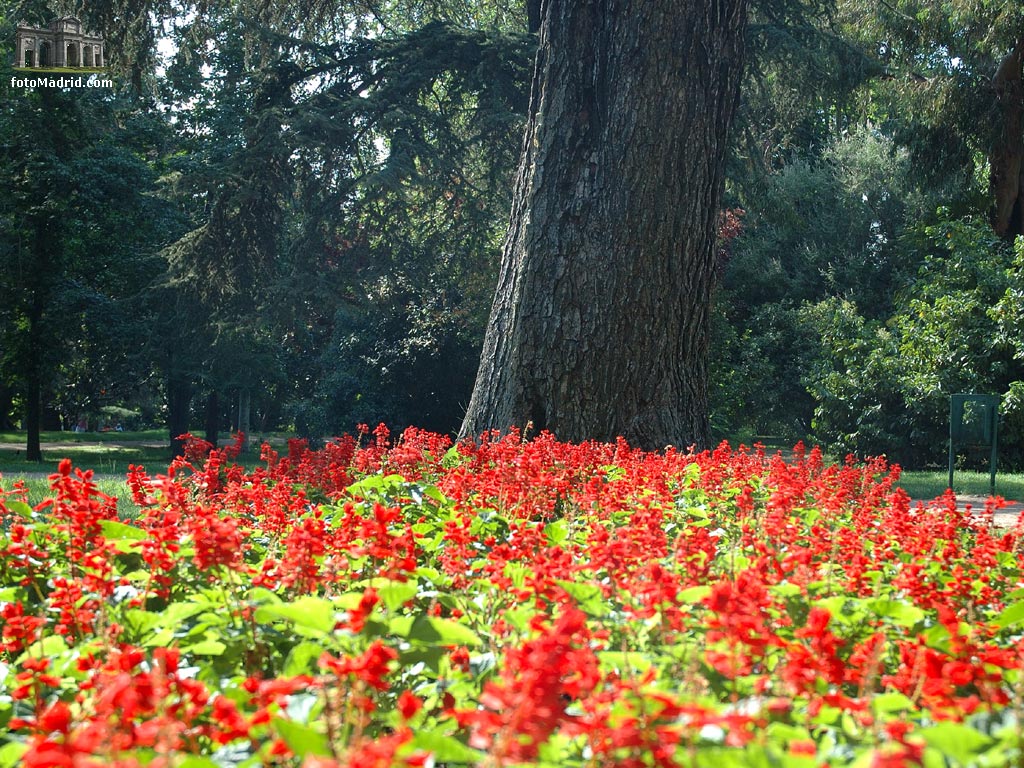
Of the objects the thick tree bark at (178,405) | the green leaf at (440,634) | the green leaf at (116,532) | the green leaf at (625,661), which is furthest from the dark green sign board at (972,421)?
the thick tree bark at (178,405)

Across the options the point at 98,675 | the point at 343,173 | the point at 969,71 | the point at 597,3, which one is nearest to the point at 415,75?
the point at 343,173

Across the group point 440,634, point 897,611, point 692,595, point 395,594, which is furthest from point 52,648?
point 897,611

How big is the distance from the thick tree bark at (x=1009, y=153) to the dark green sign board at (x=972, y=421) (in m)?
9.46

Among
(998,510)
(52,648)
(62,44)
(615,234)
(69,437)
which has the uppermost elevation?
(62,44)

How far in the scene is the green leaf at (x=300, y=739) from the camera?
62.3 inches

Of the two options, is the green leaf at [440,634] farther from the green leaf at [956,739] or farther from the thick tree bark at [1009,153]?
the thick tree bark at [1009,153]

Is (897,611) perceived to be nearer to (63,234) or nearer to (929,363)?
(929,363)

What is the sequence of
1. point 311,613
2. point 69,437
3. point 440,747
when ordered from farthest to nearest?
point 69,437 → point 311,613 → point 440,747

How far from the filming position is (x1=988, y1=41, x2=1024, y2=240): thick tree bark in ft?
68.8

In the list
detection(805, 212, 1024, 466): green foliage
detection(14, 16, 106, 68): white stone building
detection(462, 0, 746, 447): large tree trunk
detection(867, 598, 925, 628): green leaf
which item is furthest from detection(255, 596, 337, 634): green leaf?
detection(805, 212, 1024, 466): green foliage

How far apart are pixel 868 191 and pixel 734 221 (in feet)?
18.3

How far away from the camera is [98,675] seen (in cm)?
213

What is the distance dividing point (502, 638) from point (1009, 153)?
2190 centimetres

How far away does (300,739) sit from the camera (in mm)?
1591
